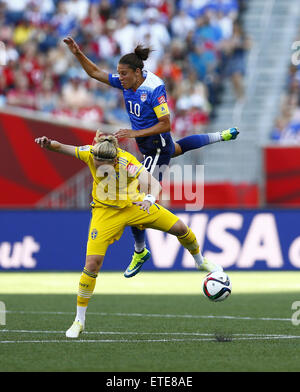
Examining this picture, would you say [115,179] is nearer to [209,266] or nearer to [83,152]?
[83,152]

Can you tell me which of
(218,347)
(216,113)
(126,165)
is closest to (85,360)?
(218,347)

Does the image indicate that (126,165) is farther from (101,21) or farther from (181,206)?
(101,21)

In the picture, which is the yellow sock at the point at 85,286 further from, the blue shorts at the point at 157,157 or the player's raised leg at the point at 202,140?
the player's raised leg at the point at 202,140

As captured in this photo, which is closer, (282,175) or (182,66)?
(282,175)

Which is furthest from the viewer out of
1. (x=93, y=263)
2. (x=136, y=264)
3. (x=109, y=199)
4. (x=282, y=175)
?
(x=282, y=175)

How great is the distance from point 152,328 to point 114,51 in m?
15.0

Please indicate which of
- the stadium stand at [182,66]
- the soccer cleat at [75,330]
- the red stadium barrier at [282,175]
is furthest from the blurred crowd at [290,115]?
the soccer cleat at [75,330]

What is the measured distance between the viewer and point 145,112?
1198 centimetres

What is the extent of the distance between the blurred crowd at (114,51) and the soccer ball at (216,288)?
1093 cm

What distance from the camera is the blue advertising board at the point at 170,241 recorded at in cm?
1950

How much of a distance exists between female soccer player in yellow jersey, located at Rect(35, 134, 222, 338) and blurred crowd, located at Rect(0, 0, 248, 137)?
37.1 feet

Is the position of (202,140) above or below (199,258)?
above

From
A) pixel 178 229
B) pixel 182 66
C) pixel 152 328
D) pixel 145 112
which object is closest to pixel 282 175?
pixel 182 66

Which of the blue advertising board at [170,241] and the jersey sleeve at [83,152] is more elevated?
the blue advertising board at [170,241]
